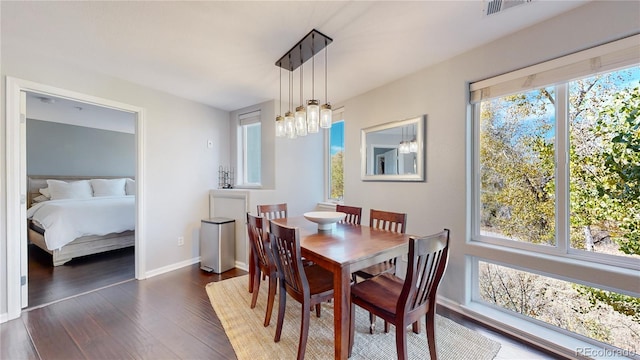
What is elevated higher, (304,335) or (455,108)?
(455,108)

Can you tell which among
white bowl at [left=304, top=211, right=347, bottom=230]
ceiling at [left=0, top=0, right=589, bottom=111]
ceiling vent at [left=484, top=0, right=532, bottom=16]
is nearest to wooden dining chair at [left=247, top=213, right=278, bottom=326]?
white bowl at [left=304, top=211, right=347, bottom=230]

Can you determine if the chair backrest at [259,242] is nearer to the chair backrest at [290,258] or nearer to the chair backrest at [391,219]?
the chair backrest at [290,258]

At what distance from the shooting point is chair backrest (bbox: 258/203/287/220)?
277 centimetres

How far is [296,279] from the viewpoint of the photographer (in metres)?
1.61

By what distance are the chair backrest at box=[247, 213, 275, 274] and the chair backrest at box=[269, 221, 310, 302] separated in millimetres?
252

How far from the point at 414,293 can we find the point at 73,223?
4.37m

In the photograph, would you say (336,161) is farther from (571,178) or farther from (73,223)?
(73,223)

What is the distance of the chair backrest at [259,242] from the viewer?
1.95m

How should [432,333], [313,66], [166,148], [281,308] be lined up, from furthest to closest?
1. [166,148]
2. [313,66]
3. [281,308]
4. [432,333]

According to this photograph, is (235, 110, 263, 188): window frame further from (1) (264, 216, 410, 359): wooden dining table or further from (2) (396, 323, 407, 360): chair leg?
(2) (396, 323, 407, 360): chair leg

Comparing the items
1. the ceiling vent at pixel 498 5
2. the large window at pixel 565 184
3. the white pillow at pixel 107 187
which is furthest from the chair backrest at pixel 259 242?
the white pillow at pixel 107 187

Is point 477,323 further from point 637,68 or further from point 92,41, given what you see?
point 92,41

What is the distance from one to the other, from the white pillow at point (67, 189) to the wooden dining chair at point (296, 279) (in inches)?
204

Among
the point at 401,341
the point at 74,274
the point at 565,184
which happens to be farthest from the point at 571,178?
the point at 74,274
